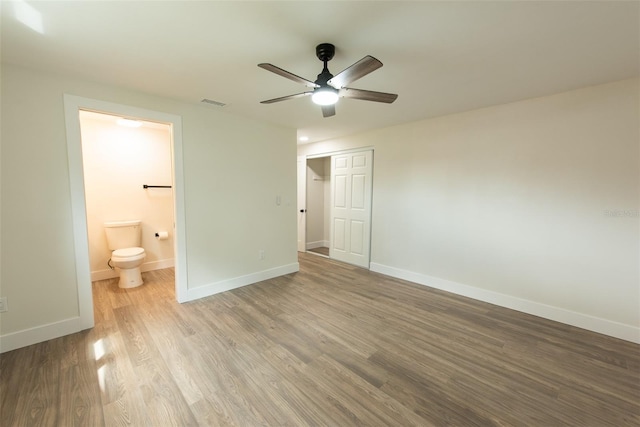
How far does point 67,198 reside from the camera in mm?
2336

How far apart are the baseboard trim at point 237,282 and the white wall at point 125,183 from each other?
1624 mm

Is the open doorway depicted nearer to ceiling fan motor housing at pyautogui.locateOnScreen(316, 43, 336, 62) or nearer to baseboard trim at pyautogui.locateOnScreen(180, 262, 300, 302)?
baseboard trim at pyautogui.locateOnScreen(180, 262, 300, 302)

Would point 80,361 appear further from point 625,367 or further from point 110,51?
point 625,367

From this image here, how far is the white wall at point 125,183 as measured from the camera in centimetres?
364

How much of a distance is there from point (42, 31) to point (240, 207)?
228 cm

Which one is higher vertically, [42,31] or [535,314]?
[42,31]

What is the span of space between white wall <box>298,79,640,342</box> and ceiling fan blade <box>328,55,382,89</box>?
225 centimetres

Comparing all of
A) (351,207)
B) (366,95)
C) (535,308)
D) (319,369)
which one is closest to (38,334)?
(319,369)

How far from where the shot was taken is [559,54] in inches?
73.9

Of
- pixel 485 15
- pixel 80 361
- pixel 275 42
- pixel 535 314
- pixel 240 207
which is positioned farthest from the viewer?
pixel 240 207

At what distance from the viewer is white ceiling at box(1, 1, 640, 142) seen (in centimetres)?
144

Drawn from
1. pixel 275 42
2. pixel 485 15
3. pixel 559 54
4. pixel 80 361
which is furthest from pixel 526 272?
pixel 80 361

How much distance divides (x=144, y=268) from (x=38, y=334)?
1.96m

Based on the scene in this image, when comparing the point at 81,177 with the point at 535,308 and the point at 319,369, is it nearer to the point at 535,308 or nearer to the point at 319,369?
the point at 319,369
